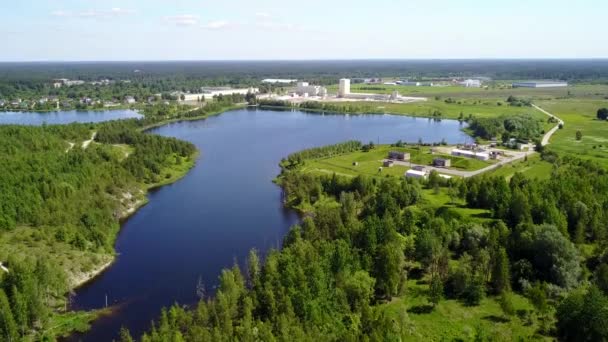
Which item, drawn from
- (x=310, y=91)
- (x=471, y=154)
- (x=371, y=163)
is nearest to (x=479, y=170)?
(x=471, y=154)

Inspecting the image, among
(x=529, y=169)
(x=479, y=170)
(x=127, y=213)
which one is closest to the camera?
(x=127, y=213)

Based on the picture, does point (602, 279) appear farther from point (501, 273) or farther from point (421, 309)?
point (421, 309)

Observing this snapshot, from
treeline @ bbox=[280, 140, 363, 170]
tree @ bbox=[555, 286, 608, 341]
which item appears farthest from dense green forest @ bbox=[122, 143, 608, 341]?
treeline @ bbox=[280, 140, 363, 170]

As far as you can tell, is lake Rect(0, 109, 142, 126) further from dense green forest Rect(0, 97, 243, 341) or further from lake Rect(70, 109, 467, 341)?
dense green forest Rect(0, 97, 243, 341)

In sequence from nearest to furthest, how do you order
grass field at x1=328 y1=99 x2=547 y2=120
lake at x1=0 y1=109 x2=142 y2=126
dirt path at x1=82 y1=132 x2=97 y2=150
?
dirt path at x1=82 y1=132 x2=97 y2=150 → lake at x1=0 y1=109 x2=142 y2=126 → grass field at x1=328 y1=99 x2=547 y2=120

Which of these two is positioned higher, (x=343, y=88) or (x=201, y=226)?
(x=343, y=88)

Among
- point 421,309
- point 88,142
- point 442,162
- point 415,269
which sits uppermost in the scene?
point 88,142

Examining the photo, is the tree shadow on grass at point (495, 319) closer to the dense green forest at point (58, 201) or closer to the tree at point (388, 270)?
the tree at point (388, 270)
